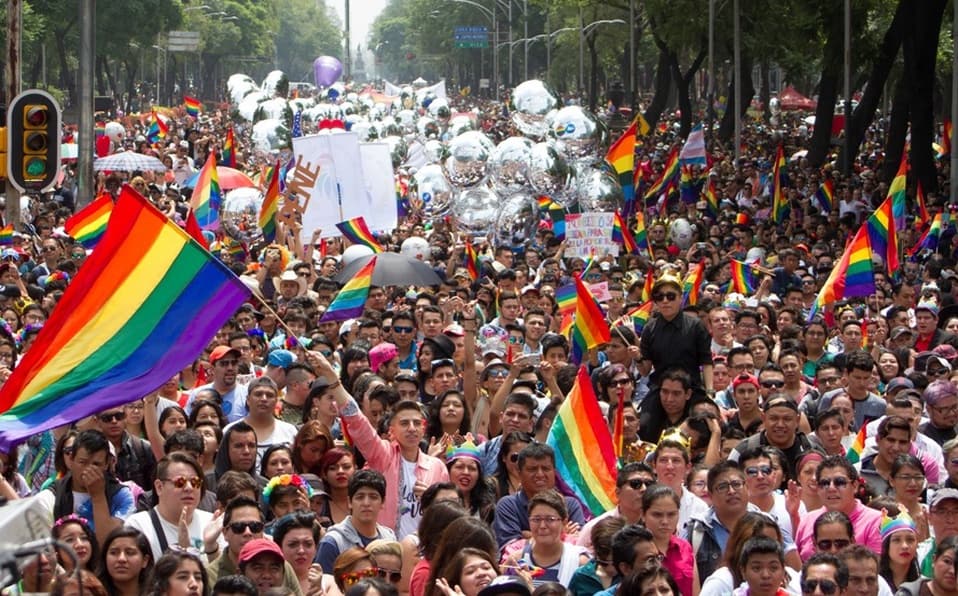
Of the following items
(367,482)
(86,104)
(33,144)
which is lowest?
(367,482)

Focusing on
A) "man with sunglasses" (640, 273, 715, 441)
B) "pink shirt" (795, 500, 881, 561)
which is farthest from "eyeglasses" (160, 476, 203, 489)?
"man with sunglasses" (640, 273, 715, 441)

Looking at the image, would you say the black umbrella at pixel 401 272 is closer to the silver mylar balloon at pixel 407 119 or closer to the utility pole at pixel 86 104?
the utility pole at pixel 86 104

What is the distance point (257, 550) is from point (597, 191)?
15.0 metres

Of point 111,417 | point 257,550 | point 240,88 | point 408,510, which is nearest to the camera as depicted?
point 257,550

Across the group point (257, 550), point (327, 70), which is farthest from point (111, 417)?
point (327, 70)

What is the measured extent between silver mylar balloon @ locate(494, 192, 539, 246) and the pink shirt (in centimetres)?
1323

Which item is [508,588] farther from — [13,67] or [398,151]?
[398,151]

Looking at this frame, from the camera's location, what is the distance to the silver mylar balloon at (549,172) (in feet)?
71.4

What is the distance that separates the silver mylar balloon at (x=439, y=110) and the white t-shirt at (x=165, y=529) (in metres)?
38.0

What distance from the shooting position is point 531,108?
82.7 ft

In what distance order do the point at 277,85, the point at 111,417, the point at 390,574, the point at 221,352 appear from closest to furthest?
the point at 390,574, the point at 111,417, the point at 221,352, the point at 277,85

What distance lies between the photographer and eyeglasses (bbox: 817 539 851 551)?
320 inches

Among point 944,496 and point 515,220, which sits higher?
point 944,496

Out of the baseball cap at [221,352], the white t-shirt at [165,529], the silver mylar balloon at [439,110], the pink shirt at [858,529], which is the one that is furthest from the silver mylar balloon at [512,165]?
the silver mylar balloon at [439,110]
